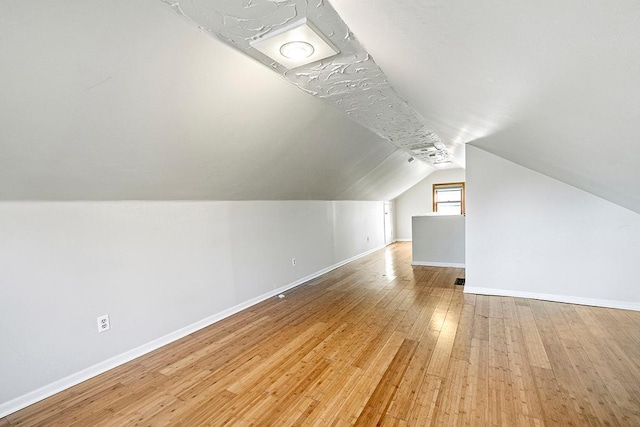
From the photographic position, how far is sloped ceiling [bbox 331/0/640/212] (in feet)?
2.61

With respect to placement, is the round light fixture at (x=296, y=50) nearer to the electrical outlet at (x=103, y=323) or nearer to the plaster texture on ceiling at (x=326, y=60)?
the plaster texture on ceiling at (x=326, y=60)

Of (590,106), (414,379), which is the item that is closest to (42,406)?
(414,379)

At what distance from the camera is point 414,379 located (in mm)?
2049

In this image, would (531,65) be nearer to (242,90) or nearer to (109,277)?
(242,90)

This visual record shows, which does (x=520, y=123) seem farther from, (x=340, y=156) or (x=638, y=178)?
(x=340, y=156)

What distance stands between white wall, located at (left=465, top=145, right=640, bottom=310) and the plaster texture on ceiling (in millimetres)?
1243

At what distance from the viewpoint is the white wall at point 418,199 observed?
8391 mm

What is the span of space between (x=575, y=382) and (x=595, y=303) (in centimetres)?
191

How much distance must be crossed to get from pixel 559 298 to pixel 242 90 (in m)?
4.14

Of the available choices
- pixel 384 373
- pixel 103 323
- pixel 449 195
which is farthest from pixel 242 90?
pixel 449 195

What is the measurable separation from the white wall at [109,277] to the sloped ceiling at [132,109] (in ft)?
0.69

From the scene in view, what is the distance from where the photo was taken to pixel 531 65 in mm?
1099

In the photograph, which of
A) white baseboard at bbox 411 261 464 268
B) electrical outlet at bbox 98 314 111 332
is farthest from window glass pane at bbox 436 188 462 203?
electrical outlet at bbox 98 314 111 332

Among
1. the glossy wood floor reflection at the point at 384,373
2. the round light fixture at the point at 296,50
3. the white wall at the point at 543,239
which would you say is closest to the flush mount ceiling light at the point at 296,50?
the round light fixture at the point at 296,50
